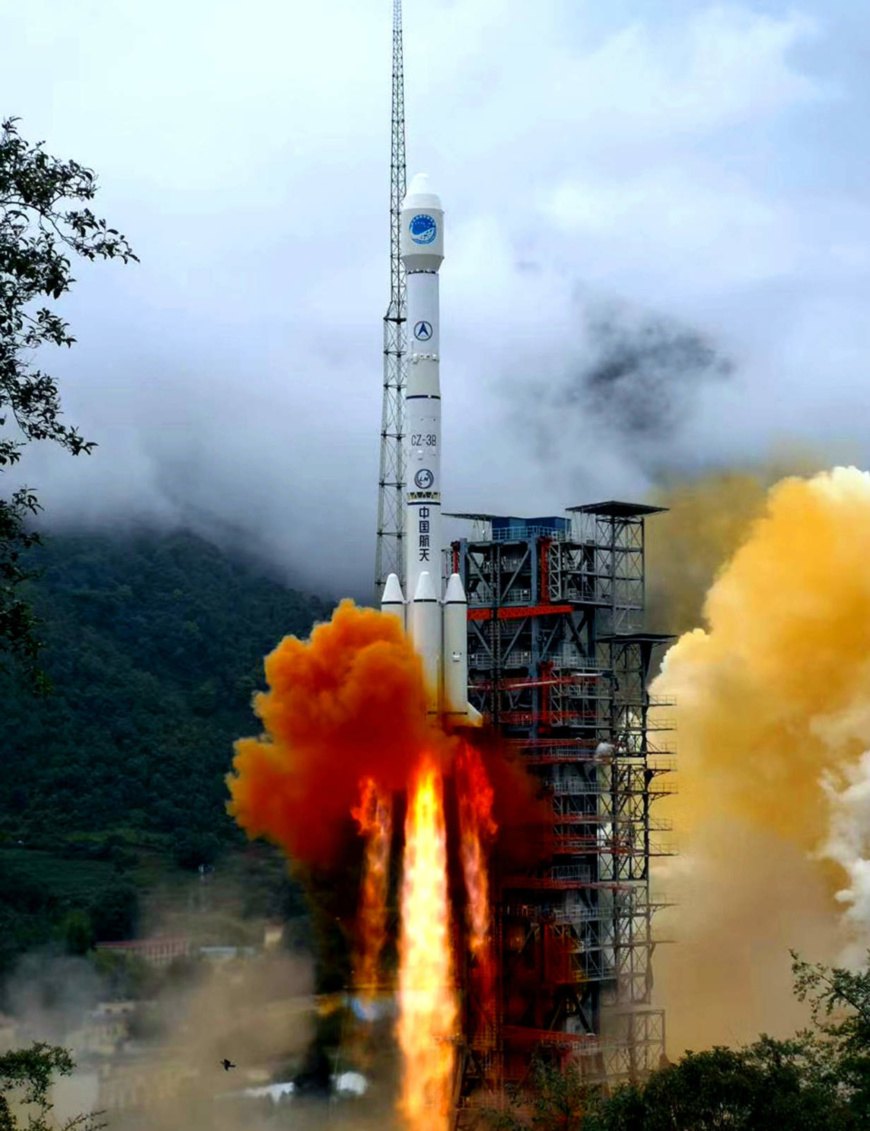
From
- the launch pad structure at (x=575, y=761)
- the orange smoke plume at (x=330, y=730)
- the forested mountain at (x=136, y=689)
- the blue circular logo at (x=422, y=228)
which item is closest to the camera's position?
the orange smoke plume at (x=330, y=730)

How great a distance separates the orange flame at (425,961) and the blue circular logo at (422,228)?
17.6 m

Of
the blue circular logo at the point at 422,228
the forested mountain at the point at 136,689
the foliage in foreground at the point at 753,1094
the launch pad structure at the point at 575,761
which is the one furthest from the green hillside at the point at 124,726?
the foliage in foreground at the point at 753,1094

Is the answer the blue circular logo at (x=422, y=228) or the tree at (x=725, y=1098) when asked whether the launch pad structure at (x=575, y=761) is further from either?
the tree at (x=725, y=1098)

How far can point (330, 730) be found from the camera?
71.0 meters

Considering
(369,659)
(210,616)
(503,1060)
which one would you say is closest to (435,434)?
(369,659)

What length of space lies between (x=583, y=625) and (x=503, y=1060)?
1604cm

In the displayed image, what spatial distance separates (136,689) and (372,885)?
1874 inches

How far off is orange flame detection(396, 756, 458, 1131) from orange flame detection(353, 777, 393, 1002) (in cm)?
68

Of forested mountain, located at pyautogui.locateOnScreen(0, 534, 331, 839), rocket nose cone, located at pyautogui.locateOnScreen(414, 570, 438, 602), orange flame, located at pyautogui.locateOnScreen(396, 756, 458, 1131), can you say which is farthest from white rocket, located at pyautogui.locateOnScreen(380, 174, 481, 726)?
Answer: forested mountain, located at pyautogui.locateOnScreen(0, 534, 331, 839)

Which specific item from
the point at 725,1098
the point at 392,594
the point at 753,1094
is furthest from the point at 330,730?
the point at 753,1094

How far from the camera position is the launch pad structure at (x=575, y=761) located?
78250 millimetres

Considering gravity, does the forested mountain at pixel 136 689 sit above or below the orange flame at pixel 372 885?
above

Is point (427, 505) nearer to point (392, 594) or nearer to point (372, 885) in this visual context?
point (392, 594)

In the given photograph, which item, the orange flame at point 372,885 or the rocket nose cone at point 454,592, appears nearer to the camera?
the orange flame at point 372,885
